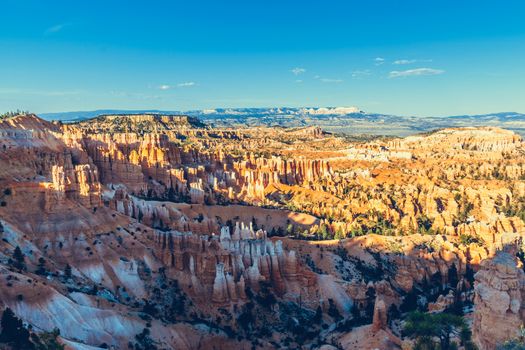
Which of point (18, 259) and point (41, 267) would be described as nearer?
point (18, 259)

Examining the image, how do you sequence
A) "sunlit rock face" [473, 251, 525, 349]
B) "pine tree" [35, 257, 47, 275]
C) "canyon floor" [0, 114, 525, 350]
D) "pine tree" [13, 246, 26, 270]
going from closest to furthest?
"sunlit rock face" [473, 251, 525, 349]
"canyon floor" [0, 114, 525, 350]
"pine tree" [13, 246, 26, 270]
"pine tree" [35, 257, 47, 275]

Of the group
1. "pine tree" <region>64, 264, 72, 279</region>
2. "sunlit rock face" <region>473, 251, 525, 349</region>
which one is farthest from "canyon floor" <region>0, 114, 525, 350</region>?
"pine tree" <region>64, 264, 72, 279</region>

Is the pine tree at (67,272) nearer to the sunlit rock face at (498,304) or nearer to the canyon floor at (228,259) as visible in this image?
the canyon floor at (228,259)

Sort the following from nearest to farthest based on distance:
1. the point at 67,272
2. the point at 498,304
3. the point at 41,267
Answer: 1. the point at 498,304
2. the point at 41,267
3. the point at 67,272

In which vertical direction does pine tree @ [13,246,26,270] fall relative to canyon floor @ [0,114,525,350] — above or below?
above

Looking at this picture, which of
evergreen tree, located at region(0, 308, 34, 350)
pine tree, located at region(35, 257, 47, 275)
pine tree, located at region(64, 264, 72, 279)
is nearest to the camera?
evergreen tree, located at region(0, 308, 34, 350)

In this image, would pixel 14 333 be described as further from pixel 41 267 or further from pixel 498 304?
pixel 498 304

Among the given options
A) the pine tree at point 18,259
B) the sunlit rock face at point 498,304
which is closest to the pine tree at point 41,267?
the pine tree at point 18,259

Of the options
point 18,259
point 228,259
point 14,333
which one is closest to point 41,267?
point 18,259

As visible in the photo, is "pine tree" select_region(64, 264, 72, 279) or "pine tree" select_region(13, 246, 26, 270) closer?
"pine tree" select_region(13, 246, 26, 270)

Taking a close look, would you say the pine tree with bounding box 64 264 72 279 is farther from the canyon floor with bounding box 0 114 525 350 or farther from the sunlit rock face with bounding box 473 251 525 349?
the sunlit rock face with bounding box 473 251 525 349
